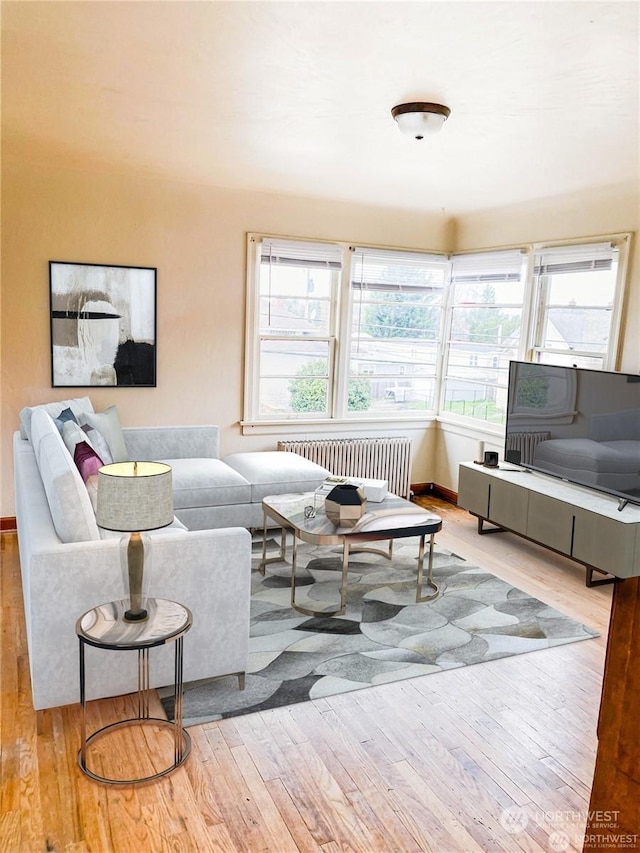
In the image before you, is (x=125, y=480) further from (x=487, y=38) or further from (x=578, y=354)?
(x=578, y=354)

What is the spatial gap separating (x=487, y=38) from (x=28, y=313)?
3493 mm

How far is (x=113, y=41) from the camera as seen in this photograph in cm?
242

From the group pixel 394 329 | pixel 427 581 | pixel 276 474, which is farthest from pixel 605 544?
pixel 394 329

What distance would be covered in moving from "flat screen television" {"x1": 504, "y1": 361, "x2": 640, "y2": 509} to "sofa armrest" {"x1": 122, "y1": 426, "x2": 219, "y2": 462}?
2228 mm

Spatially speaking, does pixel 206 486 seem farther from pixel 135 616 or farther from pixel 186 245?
pixel 135 616

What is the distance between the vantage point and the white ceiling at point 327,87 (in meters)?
2.21

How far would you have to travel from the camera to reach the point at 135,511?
7.59 feet

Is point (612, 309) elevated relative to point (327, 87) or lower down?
lower down

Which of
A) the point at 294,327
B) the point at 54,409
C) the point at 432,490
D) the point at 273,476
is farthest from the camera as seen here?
the point at 432,490

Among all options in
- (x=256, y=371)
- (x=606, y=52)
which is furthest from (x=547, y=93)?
(x=256, y=371)

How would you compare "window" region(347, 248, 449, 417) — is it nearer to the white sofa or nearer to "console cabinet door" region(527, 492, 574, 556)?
"console cabinet door" region(527, 492, 574, 556)

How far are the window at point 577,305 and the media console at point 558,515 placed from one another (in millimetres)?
890

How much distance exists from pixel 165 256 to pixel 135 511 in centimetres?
313

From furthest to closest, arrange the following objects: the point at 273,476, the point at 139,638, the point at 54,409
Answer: the point at 273,476 < the point at 54,409 < the point at 139,638
